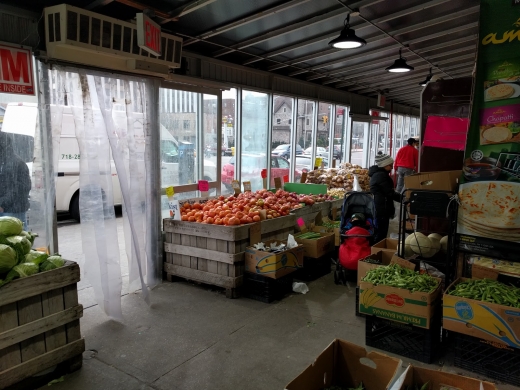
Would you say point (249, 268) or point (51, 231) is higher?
point (51, 231)

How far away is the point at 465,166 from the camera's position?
151 inches

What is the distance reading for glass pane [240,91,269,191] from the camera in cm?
802

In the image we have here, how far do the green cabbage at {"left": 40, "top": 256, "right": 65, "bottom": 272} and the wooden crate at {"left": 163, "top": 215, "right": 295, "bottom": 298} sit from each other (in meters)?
2.00

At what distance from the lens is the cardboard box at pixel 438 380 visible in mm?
2084

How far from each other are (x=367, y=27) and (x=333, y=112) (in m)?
5.02

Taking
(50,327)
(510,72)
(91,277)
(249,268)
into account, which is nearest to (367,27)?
(510,72)

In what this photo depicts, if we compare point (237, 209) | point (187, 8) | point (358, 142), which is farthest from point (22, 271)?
point (358, 142)

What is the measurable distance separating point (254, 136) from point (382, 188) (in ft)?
11.0

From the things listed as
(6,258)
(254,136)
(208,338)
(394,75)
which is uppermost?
(394,75)

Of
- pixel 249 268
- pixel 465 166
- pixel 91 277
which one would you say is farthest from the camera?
pixel 249 268

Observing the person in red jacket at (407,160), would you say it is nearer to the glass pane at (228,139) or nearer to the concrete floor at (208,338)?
the glass pane at (228,139)

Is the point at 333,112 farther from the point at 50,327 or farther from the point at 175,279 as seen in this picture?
the point at 50,327

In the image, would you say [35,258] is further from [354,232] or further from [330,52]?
[330,52]

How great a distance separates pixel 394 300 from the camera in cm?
352
